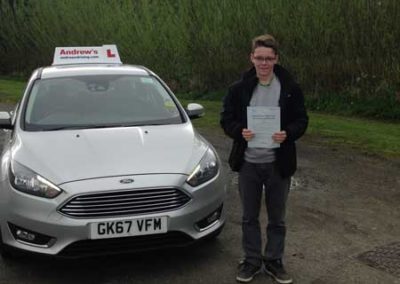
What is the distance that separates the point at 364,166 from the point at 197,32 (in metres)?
11.5

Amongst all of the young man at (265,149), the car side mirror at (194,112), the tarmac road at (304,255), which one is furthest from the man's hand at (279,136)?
the car side mirror at (194,112)

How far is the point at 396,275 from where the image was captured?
170 inches

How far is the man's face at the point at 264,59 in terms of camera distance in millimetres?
3902

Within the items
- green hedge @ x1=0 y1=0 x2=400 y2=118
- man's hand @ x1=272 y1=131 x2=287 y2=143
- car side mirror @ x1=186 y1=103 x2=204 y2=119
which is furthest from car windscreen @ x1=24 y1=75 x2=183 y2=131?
green hedge @ x1=0 y1=0 x2=400 y2=118

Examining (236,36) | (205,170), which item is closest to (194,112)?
(205,170)

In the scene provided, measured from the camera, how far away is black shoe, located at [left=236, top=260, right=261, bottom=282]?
13.8ft

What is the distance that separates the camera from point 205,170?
458 cm

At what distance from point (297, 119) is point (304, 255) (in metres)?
1.30

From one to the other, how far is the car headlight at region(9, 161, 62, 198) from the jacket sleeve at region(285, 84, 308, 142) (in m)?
1.65

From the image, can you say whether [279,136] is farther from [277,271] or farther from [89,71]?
[89,71]

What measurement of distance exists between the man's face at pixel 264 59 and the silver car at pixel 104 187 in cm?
99

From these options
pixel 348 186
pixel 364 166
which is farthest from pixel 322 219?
pixel 364 166

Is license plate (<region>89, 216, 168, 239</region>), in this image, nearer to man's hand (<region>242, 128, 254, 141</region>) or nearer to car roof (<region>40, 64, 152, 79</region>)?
man's hand (<region>242, 128, 254, 141</region>)

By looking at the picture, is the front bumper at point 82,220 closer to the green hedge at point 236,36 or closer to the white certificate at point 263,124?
the white certificate at point 263,124
